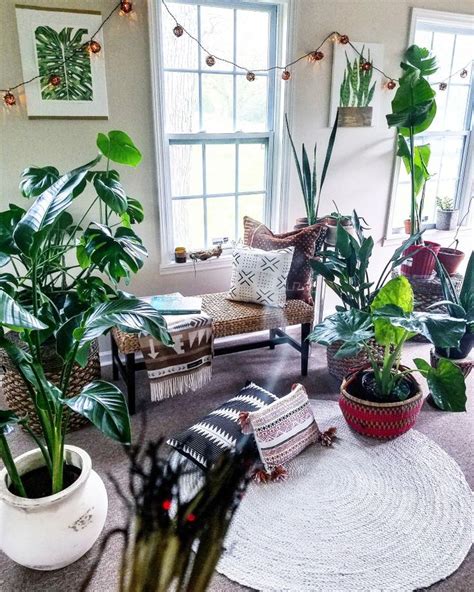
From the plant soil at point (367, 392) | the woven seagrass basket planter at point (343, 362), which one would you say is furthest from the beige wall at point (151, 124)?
the plant soil at point (367, 392)

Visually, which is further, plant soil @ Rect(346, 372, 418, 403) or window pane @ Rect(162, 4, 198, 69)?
window pane @ Rect(162, 4, 198, 69)

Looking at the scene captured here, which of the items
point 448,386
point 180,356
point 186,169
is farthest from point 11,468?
point 186,169

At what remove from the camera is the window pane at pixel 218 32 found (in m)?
2.79

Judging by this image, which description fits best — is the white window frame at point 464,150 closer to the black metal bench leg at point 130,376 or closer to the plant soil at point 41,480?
the black metal bench leg at point 130,376

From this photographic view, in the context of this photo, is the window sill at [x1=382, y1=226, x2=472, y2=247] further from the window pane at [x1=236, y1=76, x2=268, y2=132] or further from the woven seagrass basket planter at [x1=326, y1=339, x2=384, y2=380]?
the window pane at [x1=236, y1=76, x2=268, y2=132]

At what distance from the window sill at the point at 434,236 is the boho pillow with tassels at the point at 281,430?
1939 millimetres

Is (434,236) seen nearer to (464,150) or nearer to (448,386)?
(464,150)

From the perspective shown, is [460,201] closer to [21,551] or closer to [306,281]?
[306,281]

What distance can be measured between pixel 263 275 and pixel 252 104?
1.18 meters

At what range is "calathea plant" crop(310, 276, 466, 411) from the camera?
1.85 meters

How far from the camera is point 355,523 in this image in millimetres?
1830

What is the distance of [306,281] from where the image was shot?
2914 millimetres

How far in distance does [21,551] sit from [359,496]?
1283mm

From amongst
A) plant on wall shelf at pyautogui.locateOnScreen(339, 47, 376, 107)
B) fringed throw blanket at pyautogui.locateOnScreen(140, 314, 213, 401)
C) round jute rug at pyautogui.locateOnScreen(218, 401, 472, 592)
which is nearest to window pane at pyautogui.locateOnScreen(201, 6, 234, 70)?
plant on wall shelf at pyautogui.locateOnScreen(339, 47, 376, 107)
